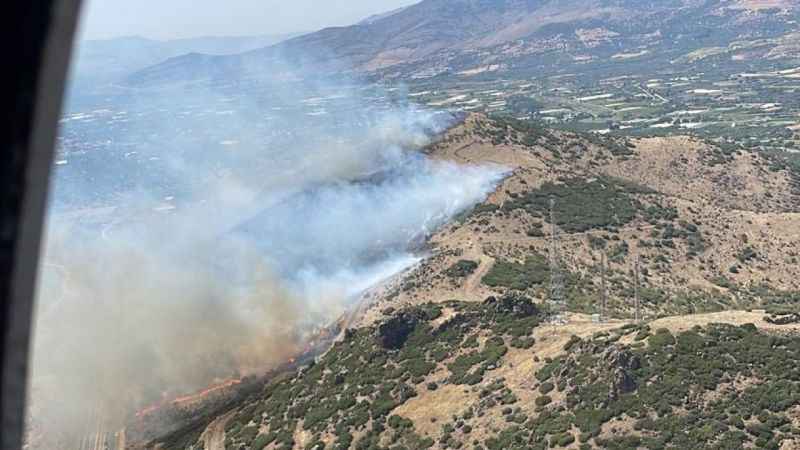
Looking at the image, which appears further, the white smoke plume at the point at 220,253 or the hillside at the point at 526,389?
the white smoke plume at the point at 220,253

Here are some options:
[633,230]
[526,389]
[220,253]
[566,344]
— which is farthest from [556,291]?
[220,253]

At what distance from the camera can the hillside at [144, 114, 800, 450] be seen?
1091 inches

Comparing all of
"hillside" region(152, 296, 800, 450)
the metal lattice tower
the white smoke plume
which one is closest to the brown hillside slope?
the metal lattice tower

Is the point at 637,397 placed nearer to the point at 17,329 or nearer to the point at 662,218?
the point at 17,329

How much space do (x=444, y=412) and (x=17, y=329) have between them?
104ft

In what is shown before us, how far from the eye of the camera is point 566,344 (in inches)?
1369

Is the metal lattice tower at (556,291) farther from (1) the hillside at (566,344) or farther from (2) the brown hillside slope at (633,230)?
(2) the brown hillside slope at (633,230)

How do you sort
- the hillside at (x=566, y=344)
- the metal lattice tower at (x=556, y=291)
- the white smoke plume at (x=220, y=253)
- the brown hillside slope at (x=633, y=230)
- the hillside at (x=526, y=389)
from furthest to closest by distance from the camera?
the brown hillside slope at (x=633, y=230)
the white smoke plume at (x=220, y=253)
the metal lattice tower at (x=556, y=291)
the hillside at (x=566, y=344)
the hillside at (x=526, y=389)

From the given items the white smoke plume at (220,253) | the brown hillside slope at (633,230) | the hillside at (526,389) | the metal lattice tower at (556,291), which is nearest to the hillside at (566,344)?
the hillside at (526,389)

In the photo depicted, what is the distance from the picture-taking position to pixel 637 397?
28.5m

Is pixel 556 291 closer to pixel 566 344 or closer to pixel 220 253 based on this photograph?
pixel 566 344

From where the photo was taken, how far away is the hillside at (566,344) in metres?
27.7

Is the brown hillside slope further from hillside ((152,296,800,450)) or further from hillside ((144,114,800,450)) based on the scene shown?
hillside ((152,296,800,450))

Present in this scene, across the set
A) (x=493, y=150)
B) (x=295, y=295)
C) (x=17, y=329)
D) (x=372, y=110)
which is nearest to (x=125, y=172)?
(x=372, y=110)
